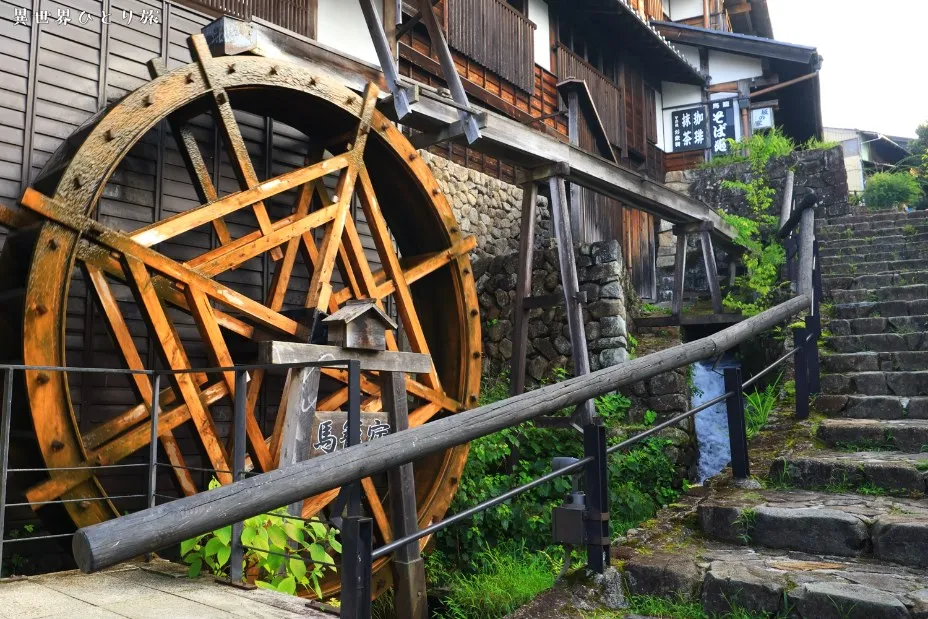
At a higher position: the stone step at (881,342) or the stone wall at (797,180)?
the stone wall at (797,180)

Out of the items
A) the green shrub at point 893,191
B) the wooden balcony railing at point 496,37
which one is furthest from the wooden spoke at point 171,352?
the green shrub at point 893,191

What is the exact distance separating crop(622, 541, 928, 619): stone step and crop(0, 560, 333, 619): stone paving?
4.01ft

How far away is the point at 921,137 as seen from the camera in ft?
70.2

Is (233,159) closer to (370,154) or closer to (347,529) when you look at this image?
(370,154)

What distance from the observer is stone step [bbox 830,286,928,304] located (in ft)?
18.8

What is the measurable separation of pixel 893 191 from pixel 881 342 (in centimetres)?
1186

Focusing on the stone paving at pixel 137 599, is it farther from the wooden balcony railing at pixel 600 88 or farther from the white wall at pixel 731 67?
the white wall at pixel 731 67

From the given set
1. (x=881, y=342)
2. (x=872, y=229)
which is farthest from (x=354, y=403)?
(x=872, y=229)

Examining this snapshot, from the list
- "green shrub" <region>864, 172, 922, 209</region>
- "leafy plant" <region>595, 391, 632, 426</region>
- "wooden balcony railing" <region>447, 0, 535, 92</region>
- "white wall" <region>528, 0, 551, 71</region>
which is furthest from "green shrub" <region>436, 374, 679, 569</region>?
"green shrub" <region>864, 172, 922, 209</region>

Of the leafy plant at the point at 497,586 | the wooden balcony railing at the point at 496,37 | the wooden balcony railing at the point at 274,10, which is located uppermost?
the wooden balcony railing at the point at 496,37

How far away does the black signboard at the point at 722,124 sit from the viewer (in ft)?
46.4

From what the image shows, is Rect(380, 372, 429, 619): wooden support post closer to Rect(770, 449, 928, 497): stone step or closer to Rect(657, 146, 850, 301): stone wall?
Rect(770, 449, 928, 497): stone step

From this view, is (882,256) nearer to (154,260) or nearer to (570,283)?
(570,283)

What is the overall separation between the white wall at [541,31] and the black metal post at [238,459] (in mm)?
7998
